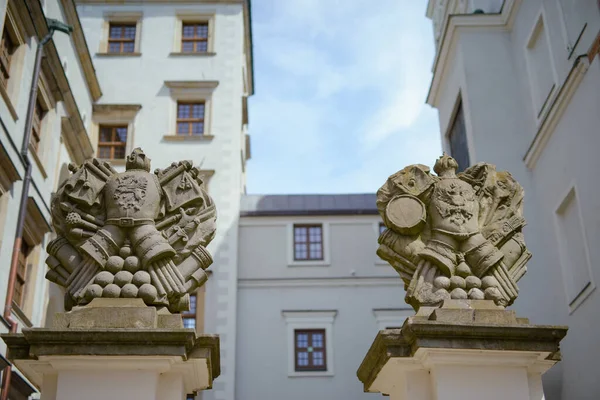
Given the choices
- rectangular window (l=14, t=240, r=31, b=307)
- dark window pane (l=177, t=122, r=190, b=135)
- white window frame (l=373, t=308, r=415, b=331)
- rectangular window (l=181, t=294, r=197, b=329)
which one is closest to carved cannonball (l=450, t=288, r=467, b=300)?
rectangular window (l=14, t=240, r=31, b=307)

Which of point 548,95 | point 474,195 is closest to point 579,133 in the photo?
point 548,95

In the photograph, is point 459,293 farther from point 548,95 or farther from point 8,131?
point 8,131

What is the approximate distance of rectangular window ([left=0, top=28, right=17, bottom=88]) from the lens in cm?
2052

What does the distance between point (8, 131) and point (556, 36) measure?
44.8ft

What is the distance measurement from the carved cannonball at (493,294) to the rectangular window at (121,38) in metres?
30.6

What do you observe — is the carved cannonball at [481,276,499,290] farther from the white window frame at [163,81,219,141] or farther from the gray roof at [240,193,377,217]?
the white window frame at [163,81,219,141]

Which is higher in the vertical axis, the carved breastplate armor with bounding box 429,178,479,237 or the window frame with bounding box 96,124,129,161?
the window frame with bounding box 96,124,129,161

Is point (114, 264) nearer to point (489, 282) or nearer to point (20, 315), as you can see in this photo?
point (489, 282)

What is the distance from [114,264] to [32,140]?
55.9ft

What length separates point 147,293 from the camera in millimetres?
7645

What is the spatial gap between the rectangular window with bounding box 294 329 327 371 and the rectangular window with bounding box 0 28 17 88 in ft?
50.2

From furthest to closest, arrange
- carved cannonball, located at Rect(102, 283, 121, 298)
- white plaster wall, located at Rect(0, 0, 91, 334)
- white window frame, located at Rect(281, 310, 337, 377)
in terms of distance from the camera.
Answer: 1. white window frame, located at Rect(281, 310, 337, 377)
2. white plaster wall, located at Rect(0, 0, 91, 334)
3. carved cannonball, located at Rect(102, 283, 121, 298)

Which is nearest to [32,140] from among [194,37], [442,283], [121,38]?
[121,38]

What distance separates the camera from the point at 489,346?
7.55 m
